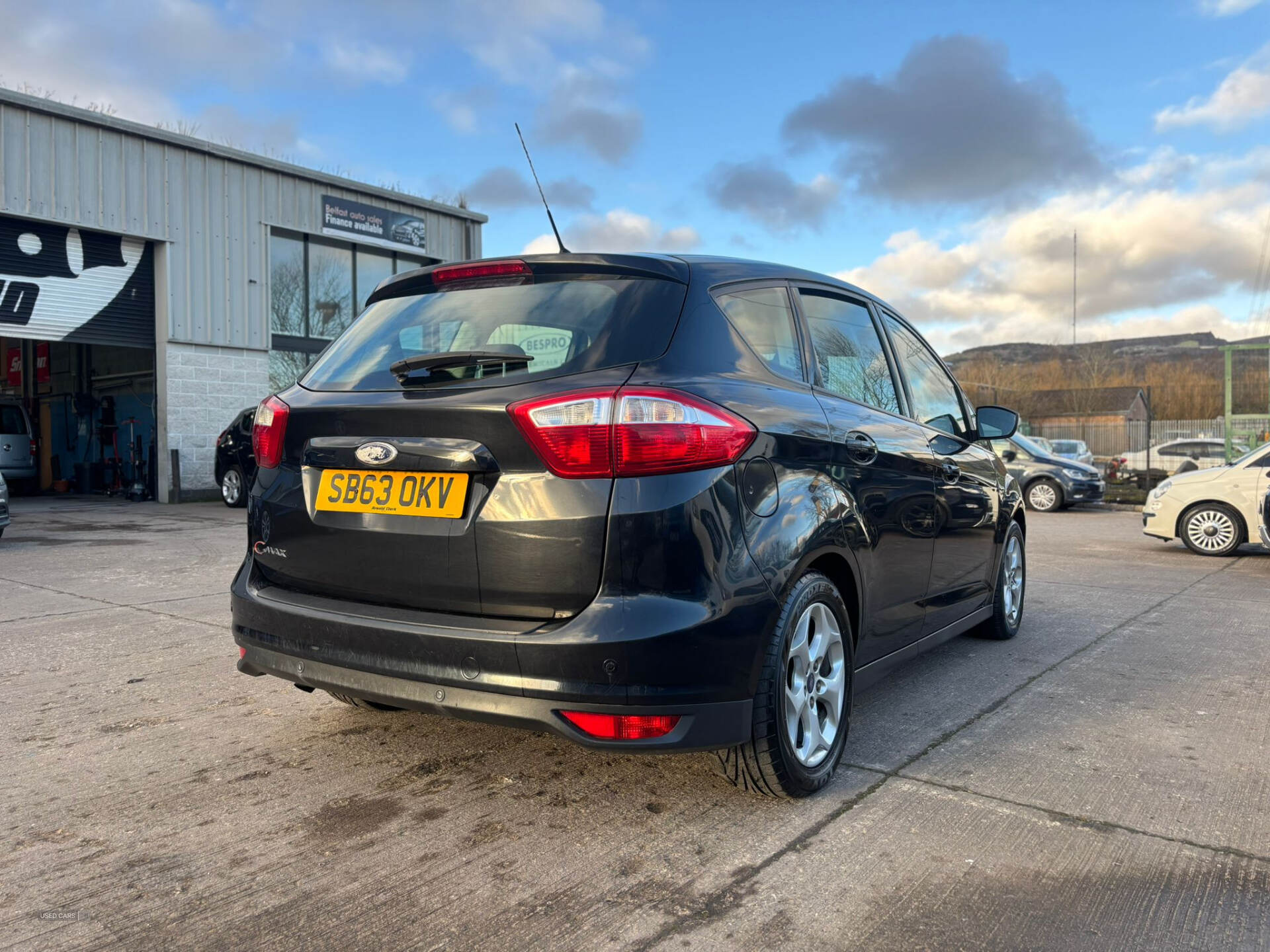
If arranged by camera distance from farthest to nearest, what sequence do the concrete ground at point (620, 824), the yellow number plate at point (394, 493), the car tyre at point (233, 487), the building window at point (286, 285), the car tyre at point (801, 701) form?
the building window at point (286, 285), the car tyre at point (233, 487), the car tyre at point (801, 701), the yellow number plate at point (394, 493), the concrete ground at point (620, 824)

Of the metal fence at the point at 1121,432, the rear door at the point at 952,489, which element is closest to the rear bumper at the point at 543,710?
the rear door at the point at 952,489

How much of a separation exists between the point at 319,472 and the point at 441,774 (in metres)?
1.06

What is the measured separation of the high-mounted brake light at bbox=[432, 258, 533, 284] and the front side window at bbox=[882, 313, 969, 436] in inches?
76.2

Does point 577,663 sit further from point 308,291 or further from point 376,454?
point 308,291

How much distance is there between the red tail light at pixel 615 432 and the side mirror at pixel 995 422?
2.84 m

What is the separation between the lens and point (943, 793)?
3.07 metres

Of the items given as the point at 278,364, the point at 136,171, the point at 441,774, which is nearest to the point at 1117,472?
the point at 278,364

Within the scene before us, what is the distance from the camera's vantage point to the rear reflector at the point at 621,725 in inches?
100

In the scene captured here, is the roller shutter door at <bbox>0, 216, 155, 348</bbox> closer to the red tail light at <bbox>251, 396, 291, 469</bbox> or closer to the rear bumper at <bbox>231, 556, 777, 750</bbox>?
the red tail light at <bbox>251, 396, 291, 469</bbox>

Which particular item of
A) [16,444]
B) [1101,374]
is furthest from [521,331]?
[1101,374]

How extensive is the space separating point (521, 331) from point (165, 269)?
Answer: 16180 mm

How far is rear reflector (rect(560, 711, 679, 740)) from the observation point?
8.36 feet

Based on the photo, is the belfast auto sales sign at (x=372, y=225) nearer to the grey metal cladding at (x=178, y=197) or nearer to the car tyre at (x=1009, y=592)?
the grey metal cladding at (x=178, y=197)

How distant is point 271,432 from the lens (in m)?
3.12
